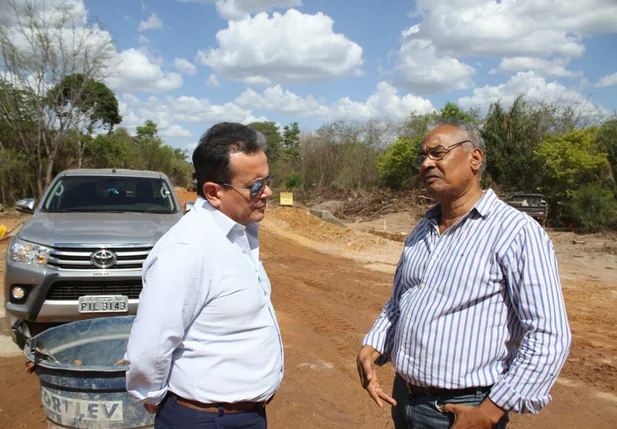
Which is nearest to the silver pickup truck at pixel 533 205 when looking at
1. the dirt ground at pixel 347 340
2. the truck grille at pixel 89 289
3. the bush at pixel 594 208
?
the bush at pixel 594 208

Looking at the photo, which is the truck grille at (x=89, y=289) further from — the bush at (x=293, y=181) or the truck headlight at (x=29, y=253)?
the bush at (x=293, y=181)

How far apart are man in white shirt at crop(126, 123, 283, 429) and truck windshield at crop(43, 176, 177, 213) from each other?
472 centimetres

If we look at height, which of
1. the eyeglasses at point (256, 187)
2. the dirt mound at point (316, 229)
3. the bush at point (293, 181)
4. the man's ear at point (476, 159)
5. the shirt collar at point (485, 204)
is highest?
the man's ear at point (476, 159)

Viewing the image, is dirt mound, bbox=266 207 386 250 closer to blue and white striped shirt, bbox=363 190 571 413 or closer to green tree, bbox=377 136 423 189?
green tree, bbox=377 136 423 189

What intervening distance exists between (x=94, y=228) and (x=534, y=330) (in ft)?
15.6

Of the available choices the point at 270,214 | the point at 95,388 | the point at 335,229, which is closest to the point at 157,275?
the point at 95,388

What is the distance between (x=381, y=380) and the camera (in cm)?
531

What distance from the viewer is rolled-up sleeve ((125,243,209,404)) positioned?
1.87 metres

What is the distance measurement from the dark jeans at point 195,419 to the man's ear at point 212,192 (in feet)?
2.47

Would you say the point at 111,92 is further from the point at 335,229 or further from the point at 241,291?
the point at 241,291

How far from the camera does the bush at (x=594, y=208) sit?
17.8m

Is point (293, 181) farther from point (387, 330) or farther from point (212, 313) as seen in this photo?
point (212, 313)

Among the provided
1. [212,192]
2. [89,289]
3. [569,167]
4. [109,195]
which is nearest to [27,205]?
[109,195]

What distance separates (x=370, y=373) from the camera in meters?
2.49
